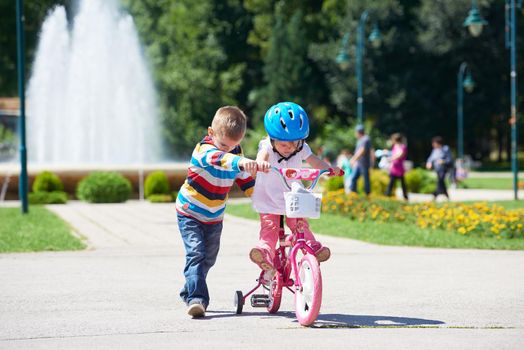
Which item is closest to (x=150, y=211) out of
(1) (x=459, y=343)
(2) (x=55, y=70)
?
(1) (x=459, y=343)

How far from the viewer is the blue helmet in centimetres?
711

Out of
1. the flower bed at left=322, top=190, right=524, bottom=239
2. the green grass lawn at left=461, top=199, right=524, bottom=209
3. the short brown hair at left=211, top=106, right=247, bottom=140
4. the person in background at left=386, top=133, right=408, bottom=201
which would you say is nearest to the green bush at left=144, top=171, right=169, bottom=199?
the person in background at left=386, top=133, right=408, bottom=201

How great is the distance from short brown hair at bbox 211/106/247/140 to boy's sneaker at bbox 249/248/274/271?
0.78 meters

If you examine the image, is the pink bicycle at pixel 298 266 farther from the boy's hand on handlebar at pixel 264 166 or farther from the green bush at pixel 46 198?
the green bush at pixel 46 198

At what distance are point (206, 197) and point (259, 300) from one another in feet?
2.70

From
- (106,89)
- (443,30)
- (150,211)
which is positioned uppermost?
(443,30)

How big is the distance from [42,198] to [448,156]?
9638mm

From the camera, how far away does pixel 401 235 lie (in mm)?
14750

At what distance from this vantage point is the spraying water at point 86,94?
36.1 meters

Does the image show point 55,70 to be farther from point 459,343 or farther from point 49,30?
point 459,343

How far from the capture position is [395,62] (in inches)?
2253

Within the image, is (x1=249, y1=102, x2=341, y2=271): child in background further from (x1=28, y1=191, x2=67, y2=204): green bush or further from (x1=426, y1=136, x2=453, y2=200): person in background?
(x1=28, y1=191, x2=67, y2=204): green bush

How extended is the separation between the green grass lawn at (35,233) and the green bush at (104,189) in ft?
14.6

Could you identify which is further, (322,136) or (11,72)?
(11,72)
